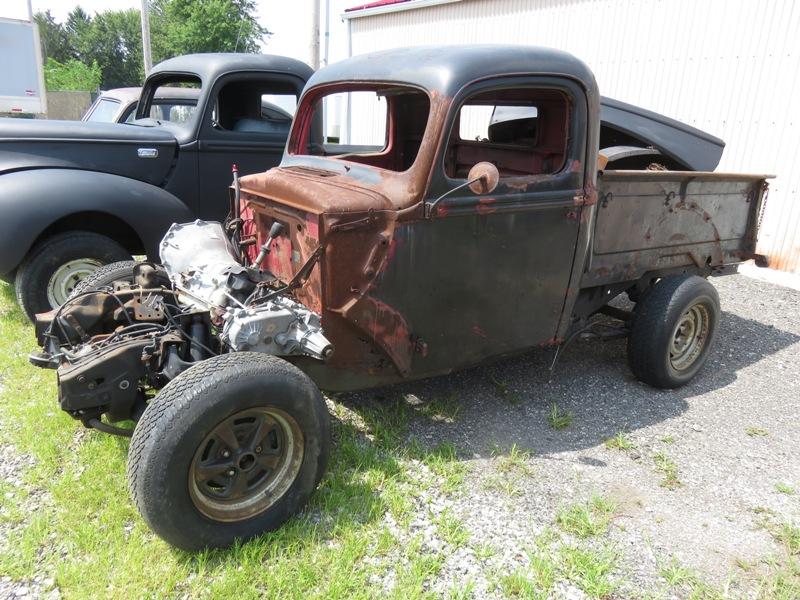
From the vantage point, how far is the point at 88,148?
476 cm

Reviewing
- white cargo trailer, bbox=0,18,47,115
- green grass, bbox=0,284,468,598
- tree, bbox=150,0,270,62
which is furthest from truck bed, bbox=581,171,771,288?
tree, bbox=150,0,270,62

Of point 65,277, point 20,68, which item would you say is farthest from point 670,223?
point 20,68

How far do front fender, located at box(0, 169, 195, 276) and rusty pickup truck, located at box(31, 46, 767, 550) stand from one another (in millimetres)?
859

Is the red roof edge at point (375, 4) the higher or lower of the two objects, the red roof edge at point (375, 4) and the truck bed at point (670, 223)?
the higher

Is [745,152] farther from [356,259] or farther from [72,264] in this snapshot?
[72,264]

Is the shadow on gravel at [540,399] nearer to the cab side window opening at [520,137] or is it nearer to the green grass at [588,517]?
the green grass at [588,517]

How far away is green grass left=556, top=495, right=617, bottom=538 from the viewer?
8.96 ft

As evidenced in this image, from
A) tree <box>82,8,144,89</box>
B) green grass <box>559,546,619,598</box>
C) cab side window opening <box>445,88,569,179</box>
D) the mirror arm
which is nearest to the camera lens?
green grass <box>559,546,619,598</box>

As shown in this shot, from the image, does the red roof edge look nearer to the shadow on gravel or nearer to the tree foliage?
the shadow on gravel

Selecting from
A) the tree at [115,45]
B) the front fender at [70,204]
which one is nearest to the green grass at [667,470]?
the front fender at [70,204]

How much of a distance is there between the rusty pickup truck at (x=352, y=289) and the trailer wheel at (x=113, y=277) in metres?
0.01

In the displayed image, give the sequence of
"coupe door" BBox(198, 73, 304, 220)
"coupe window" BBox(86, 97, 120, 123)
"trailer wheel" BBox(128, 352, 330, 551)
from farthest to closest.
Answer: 1. "coupe window" BBox(86, 97, 120, 123)
2. "coupe door" BBox(198, 73, 304, 220)
3. "trailer wheel" BBox(128, 352, 330, 551)

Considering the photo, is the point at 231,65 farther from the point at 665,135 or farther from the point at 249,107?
the point at 665,135

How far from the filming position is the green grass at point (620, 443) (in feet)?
11.3
